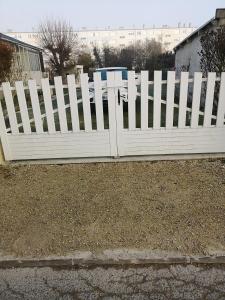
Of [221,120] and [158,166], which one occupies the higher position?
[221,120]

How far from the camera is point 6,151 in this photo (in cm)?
503

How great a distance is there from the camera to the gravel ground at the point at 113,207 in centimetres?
287

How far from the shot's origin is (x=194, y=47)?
1170 centimetres

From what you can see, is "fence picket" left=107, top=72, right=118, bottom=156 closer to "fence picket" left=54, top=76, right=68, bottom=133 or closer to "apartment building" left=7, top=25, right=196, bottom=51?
"fence picket" left=54, top=76, right=68, bottom=133

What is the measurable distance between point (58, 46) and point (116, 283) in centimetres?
3172

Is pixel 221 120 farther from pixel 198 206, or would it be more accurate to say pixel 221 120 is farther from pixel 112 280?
pixel 112 280

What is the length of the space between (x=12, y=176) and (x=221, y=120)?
3.82m

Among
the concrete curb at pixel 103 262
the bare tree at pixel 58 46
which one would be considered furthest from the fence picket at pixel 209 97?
the bare tree at pixel 58 46

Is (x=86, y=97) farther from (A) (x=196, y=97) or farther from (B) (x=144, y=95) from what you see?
(A) (x=196, y=97)

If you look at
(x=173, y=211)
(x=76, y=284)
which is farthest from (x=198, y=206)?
(x=76, y=284)

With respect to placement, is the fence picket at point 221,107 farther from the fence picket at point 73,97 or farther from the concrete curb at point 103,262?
the concrete curb at point 103,262

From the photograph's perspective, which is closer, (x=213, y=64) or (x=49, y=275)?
(x=49, y=275)

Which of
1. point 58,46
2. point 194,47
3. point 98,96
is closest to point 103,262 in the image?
point 98,96

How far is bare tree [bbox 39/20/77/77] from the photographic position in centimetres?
3016
